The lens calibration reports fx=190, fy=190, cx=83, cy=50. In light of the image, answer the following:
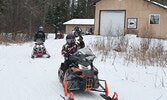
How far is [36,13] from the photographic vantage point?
116ft

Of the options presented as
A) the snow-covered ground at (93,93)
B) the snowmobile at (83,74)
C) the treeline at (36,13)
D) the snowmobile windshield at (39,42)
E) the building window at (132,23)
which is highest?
the treeline at (36,13)

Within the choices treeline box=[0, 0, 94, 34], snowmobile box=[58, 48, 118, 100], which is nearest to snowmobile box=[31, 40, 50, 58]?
snowmobile box=[58, 48, 118, 100]

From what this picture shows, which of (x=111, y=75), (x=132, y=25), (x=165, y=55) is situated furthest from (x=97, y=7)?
(x=111, y=75)

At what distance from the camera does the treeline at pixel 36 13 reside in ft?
89.7

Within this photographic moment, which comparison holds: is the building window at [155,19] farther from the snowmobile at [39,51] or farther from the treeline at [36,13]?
the snowmobile at [39,51]

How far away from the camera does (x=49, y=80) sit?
592 centimetres

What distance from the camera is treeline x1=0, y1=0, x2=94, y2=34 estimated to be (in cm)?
2734

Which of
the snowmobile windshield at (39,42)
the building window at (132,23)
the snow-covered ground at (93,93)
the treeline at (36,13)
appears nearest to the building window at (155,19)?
the building window at (132,23)

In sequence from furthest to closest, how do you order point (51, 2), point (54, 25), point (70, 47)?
point (51, 2), point (54, 25), point (70, 47)

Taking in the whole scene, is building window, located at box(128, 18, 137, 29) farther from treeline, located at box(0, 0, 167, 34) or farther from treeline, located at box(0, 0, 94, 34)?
treeline, located at box(0, 0, 94, 34)

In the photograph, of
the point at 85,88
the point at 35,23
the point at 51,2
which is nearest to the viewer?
the point at 85,88

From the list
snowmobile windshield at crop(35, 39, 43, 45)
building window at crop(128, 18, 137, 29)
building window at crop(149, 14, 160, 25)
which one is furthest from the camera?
building window at crop(128, 18, 137, 29)

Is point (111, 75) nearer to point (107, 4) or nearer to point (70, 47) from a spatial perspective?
point (70, 47)

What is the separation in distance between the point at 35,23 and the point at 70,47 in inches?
1310
